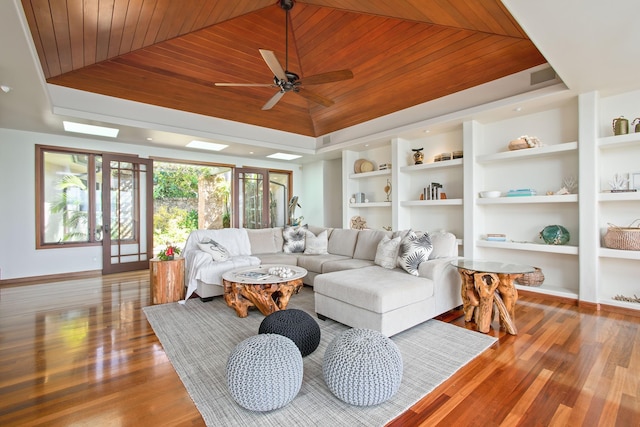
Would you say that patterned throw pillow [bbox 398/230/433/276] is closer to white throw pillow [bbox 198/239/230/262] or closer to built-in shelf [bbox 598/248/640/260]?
built-in shelf [bbox 598/248/640/260]

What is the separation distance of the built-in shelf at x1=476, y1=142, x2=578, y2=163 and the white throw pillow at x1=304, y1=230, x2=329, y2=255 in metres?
2.73

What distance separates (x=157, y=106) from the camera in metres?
4.89

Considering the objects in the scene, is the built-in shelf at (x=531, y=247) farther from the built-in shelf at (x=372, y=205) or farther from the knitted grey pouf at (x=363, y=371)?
the knitted grey pouf at (x=363, y=371)

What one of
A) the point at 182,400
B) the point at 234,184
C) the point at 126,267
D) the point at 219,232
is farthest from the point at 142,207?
the point at 182,400

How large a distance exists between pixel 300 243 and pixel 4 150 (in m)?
5.26

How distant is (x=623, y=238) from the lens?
3305 mm

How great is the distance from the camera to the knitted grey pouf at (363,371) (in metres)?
1.68

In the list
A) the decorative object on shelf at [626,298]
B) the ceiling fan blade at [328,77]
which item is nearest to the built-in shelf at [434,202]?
the decorative object on shelf at [626,298]

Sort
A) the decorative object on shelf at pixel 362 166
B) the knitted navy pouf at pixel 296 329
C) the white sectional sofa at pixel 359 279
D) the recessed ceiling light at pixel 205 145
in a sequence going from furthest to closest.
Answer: the decorative object on shelf at pixel 362 166 → the recessed ceiling light at pixel 205 145 → the white sectional sofa at pixel 359 279 → the knitted navy pouf at pixel 296 329

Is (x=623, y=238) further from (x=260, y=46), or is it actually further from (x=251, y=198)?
(x=251, y=198)

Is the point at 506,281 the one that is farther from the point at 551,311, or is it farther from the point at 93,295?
the point at 93,295

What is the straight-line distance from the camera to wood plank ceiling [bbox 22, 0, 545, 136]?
3131 mm

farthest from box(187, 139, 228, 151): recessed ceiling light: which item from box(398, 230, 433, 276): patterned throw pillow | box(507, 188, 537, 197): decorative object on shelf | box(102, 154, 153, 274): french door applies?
box(507, 188, 537, 197): decorative object on shelf

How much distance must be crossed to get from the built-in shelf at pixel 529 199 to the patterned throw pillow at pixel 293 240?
294cm
